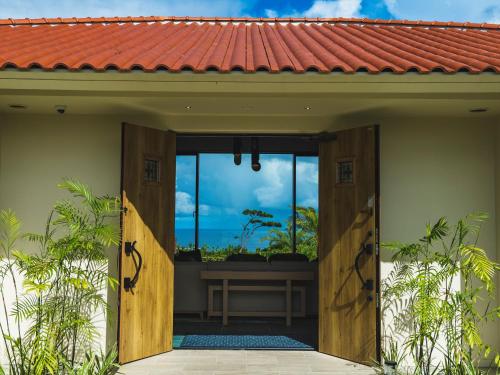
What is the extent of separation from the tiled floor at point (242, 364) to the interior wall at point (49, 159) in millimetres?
1021

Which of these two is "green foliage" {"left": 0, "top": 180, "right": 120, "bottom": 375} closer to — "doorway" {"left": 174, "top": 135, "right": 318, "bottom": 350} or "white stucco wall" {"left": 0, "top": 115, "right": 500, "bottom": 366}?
"white stucco wall" {"left": 0, "top": 115, "right": 500, "bottom": 366}

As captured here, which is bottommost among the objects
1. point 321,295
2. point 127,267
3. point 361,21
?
point 321,295

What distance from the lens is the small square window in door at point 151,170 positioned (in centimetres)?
512

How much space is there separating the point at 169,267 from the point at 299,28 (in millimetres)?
3658

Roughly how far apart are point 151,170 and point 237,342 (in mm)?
2277

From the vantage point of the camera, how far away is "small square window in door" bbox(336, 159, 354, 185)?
16.8 feet

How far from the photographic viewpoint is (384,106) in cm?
Result: 483

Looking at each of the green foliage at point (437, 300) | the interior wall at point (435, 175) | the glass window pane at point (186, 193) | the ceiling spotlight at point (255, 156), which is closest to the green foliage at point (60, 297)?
the green foliage at point (437, 300)

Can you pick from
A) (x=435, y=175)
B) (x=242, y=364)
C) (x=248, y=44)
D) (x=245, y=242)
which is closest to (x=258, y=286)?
(x=242, y=364)

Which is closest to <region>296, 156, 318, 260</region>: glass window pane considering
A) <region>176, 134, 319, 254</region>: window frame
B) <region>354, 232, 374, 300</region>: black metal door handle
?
<region>176, 134, 319, 254</region>: window frame

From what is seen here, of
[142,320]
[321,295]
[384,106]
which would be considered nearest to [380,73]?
[384,106]

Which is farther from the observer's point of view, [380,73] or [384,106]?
[384,106]

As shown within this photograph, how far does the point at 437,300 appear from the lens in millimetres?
4332

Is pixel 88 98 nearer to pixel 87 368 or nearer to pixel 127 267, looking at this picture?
pixel 127 267
